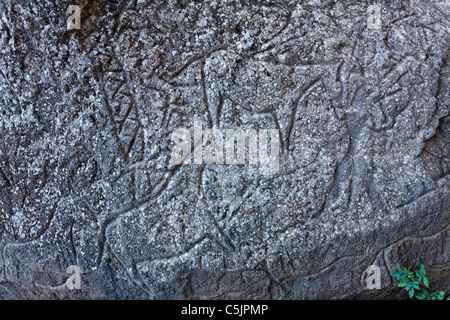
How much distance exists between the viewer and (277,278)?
2342 mm

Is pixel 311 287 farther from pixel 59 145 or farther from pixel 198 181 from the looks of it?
pixel 59 145

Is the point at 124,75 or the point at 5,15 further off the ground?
the point at 5,15

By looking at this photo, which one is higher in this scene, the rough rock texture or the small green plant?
the rough rock texture

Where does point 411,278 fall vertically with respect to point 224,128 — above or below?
below

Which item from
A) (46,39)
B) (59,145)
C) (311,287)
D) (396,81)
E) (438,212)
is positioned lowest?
(311,287)

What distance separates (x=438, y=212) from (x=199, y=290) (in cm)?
132

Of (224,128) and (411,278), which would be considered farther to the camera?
(411,278)

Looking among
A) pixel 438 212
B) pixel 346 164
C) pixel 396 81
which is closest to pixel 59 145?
pixel 346 164

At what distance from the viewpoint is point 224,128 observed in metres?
2.27

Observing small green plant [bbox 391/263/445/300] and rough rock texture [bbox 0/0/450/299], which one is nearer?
rough rock texture [bbox 0/0/450/299]

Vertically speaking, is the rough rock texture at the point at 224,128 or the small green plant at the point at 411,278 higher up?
the rough rock texture at the point at 224,128

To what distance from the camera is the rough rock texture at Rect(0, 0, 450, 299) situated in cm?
225

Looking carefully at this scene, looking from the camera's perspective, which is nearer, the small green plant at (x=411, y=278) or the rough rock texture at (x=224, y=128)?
the rough rock texture at (x=224, y=128)

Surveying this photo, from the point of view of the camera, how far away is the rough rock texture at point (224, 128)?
88.6 inches
